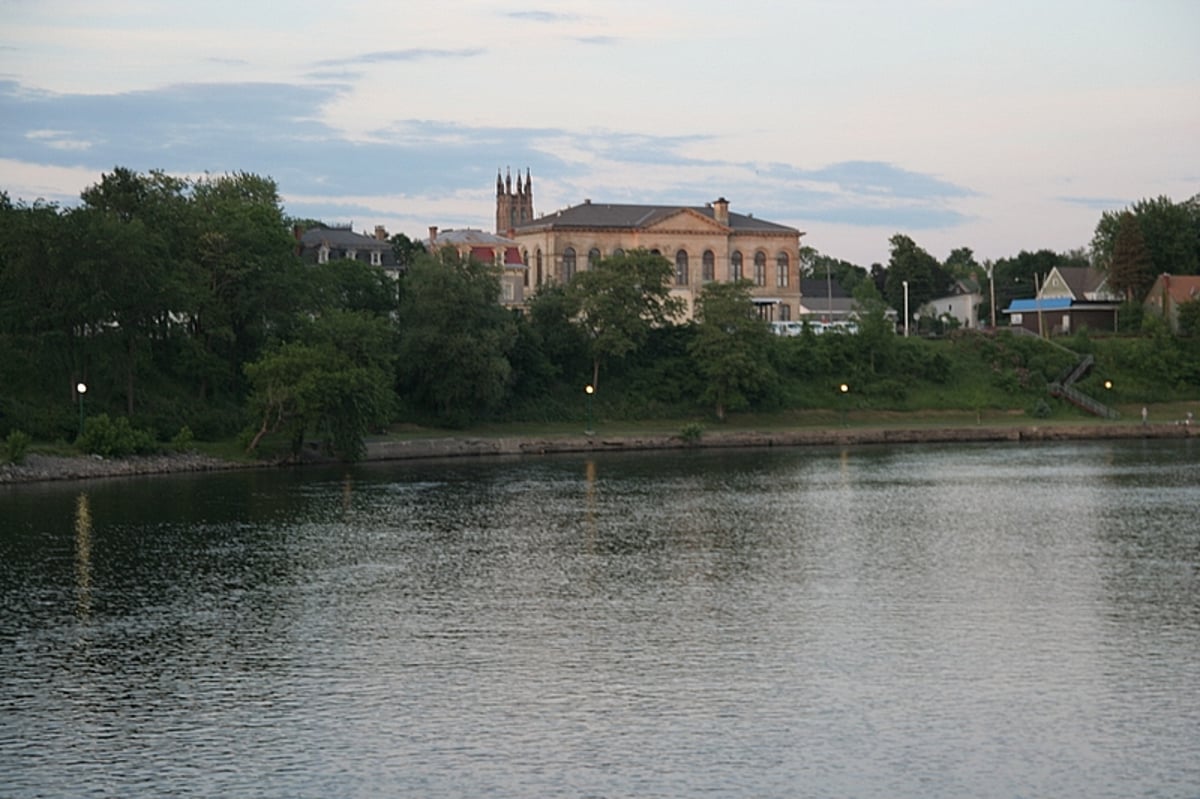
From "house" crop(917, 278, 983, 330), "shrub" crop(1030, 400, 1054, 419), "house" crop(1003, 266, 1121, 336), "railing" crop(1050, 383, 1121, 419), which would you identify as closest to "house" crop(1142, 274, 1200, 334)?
"house" crop(1003, 266, 1121, 336)

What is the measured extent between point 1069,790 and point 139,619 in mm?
21488

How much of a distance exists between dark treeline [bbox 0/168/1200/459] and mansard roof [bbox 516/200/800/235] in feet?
76.4

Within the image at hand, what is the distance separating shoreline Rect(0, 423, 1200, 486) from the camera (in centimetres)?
6981

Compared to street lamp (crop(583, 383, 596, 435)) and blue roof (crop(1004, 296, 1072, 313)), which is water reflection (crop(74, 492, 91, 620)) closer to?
street lamp (crop(583, 383, 596, 435))

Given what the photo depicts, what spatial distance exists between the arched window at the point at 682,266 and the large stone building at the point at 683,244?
8cm

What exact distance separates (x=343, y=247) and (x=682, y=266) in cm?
2826

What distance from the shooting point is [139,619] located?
115 feet

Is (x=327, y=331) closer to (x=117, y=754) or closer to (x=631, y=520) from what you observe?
(x=631, y=520)

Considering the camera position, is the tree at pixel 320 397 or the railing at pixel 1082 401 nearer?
the tree at pixel 320 397

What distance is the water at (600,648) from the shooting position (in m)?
23.2

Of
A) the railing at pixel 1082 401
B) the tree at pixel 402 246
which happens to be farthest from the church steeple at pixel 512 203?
the railing at pixel 1082 401

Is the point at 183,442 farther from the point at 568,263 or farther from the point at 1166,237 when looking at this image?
the point at 1166,237

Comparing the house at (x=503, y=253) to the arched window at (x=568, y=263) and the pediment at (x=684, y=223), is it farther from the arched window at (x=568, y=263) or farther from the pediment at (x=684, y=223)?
the pediment at (x=684, y=223)

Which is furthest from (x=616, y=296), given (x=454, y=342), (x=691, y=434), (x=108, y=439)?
(x=108, y=439)
